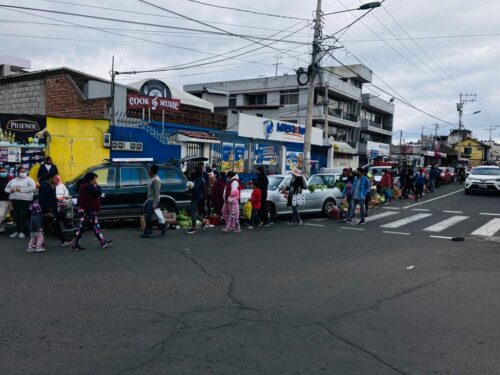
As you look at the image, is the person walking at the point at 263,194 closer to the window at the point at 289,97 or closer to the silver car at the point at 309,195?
the silver car at the point at 309,195

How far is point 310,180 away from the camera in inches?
677

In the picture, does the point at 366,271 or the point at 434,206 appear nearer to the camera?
the point at 366,271

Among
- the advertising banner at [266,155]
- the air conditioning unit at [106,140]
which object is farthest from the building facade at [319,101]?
the air conditioning unit at [106,140]

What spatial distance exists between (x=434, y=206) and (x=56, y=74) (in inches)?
758

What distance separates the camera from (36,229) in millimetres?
9016

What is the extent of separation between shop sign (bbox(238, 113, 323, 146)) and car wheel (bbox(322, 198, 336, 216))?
9353 mm

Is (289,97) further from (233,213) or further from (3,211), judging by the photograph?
(3,211)

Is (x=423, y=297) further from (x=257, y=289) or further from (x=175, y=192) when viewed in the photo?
(x=175, y=192)

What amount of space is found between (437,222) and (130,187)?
32.8 ft

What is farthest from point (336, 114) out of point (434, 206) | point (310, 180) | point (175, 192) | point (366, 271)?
point (366, 271)

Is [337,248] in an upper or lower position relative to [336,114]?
lower

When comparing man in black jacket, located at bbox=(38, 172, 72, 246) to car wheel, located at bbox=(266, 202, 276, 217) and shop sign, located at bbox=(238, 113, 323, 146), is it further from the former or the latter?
shop sign, located at bbox=(238, 113, 323, 146)

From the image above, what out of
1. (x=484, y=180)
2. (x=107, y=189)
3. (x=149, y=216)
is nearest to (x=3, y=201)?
(x=107, y=189)

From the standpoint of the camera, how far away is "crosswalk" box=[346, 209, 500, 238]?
44.0ft
